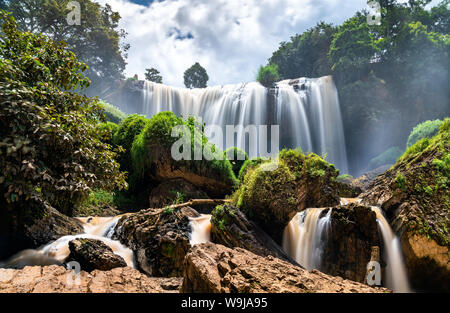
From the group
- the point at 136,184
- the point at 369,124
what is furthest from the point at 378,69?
the point at 136,184

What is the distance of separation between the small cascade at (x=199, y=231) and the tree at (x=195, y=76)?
2934 centimetres

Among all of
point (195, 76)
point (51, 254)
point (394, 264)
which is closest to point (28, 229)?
point (51, 254)

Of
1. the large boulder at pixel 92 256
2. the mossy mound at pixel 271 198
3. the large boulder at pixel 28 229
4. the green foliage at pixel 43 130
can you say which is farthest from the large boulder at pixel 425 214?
the large boulder at pixel 28 229

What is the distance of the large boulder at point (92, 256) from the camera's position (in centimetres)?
368

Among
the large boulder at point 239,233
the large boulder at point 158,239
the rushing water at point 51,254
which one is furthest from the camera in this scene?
the large boulder at point 239,233

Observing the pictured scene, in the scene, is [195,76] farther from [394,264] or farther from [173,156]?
[394,264]

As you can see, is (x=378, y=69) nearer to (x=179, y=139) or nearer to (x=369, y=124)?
(x=369, y=124)

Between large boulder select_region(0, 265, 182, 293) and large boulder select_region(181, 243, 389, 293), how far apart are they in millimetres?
418

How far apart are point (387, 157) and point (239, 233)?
19196mm

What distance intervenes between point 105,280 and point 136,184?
314 inches

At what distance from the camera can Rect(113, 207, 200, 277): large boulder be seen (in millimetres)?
4578

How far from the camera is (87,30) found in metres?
24.6

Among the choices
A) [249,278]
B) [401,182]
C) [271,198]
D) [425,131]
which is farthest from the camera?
[425,131]

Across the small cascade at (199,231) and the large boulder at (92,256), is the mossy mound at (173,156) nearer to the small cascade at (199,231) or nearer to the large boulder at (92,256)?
the small cascade at (199,231)
